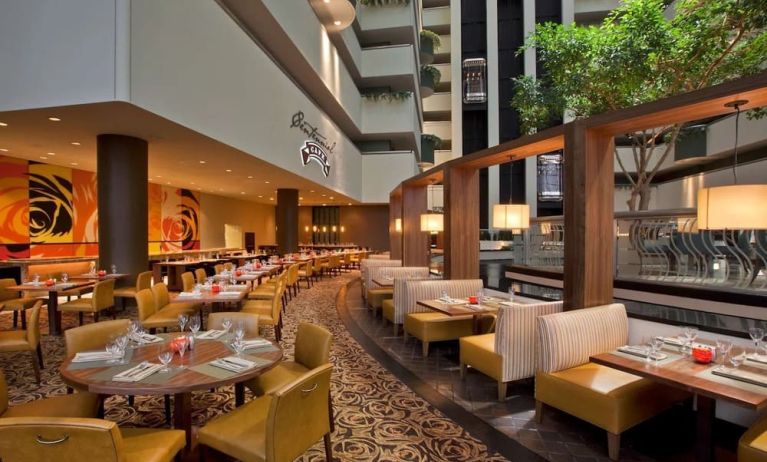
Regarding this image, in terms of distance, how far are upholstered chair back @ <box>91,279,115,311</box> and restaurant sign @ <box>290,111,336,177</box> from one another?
516 centimetres

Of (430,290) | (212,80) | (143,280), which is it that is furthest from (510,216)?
(143,280)

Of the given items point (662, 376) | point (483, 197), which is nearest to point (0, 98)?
point (662, 376)

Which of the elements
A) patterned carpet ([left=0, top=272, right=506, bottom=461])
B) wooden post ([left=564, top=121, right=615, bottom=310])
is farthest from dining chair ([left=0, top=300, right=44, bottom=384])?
wooden post ([left=564, top=121, right=615, bottom=310])

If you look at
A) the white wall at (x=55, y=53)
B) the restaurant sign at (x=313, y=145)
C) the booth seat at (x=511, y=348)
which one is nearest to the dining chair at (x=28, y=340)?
the white wall at (x=55, y=53)

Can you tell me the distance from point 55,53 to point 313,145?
636 centimetres

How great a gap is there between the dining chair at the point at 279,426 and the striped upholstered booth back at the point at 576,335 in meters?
1.77

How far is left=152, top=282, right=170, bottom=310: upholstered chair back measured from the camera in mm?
5008

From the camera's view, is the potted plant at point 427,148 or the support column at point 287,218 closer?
the support column at point 287,218

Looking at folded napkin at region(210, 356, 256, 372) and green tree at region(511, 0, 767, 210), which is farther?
green tree at region(511, 0, 767, 210)

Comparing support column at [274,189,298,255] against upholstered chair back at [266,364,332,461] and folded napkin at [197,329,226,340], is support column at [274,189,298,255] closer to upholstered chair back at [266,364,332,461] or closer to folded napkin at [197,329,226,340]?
folded napkin at [197,329,226,340]

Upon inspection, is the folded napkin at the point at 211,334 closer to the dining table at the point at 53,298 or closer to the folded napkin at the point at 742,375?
the folded napkin at the point at 742,375

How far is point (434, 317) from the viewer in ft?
16.0

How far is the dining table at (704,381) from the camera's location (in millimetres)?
2062

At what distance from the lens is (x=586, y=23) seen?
18.0 metres
